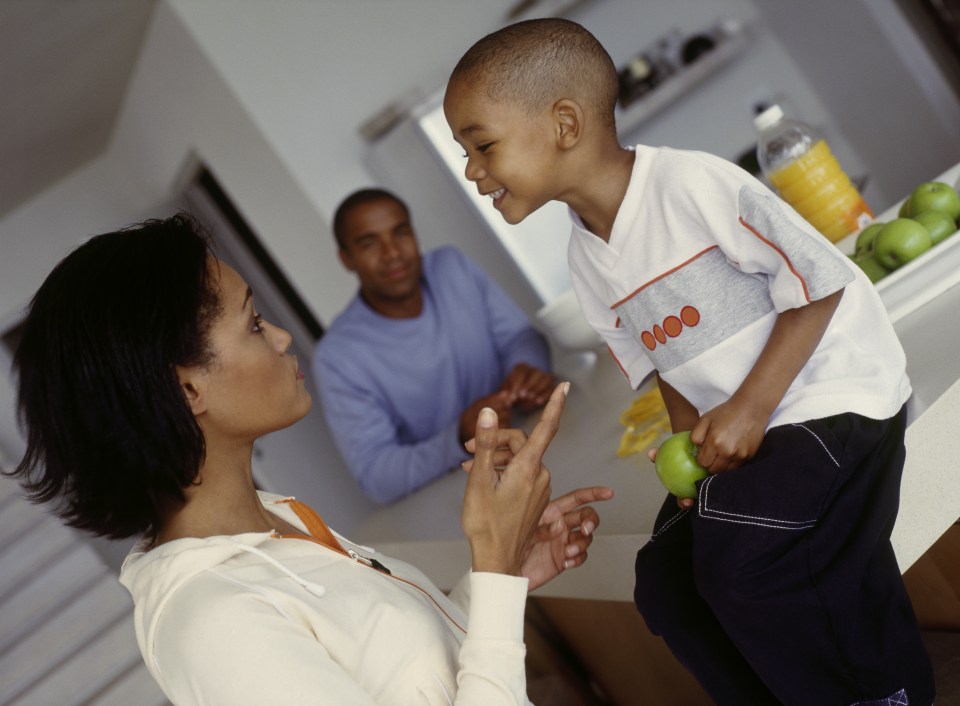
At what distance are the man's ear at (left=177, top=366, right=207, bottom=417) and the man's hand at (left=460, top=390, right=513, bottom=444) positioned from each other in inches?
50.0

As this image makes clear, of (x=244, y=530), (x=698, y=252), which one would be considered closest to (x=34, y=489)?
(x=244, y=530)

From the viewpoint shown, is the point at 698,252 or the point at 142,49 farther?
the point at 142,49

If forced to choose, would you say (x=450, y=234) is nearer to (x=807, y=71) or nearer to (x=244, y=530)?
(x=807, y=71)

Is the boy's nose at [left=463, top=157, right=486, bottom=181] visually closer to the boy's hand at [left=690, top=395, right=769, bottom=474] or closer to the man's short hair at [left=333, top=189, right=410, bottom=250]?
the boy's hand at [left=690, top=395, right=769, bottom=474]

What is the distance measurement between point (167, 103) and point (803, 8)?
2.72m

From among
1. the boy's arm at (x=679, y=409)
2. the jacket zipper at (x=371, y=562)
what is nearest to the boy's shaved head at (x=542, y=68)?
the boy's arm at (x=679, y=409)

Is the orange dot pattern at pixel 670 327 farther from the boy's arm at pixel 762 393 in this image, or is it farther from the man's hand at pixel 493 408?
the man's hand at pixel 493 408

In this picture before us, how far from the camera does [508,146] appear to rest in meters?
1.37

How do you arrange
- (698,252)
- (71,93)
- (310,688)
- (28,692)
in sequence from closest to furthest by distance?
(310,688), (698,252), (71,93), (28,692)

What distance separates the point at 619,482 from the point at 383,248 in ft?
4.61

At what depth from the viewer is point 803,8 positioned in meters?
3.66

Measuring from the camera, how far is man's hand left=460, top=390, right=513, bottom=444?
94.5 inches

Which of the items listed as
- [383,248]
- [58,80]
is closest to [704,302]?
[383,248]

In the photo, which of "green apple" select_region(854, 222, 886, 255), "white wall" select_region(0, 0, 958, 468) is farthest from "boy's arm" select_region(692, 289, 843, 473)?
"white wall" select_region(0, 0, 958, 468)
